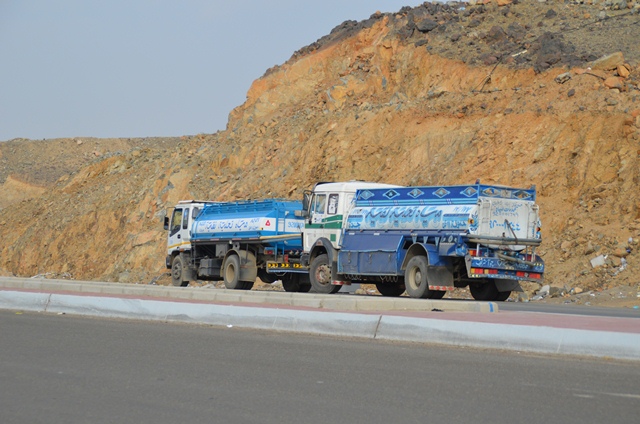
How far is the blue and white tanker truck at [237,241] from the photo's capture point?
29.5 metres

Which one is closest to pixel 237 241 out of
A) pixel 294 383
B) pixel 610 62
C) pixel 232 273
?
pixel 232 273

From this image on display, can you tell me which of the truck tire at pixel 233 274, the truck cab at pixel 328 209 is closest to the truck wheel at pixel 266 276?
the truck tire at pixel 233 274

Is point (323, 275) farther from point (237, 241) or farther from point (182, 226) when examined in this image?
point (182, 226)

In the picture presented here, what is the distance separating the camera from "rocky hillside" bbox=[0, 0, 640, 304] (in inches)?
1299

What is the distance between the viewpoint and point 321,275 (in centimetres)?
2705

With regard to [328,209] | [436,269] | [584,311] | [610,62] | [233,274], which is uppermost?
[610,62]

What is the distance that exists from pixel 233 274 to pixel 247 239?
59.6 inches

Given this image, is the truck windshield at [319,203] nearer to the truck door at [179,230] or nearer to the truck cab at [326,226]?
the truck cab at [326,226]

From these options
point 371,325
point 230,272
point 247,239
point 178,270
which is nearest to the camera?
point 371,325

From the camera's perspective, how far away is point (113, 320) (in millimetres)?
16547

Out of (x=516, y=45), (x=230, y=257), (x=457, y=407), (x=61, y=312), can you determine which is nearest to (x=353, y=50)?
(x=516, y=45)

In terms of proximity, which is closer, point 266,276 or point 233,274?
point 233,274

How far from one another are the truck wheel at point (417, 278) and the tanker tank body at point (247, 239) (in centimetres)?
583

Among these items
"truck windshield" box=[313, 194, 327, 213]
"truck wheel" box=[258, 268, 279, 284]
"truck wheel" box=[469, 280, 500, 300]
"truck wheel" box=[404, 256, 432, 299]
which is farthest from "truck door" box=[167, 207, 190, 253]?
"truck wheel" box=[469, 280, 500, 300]
